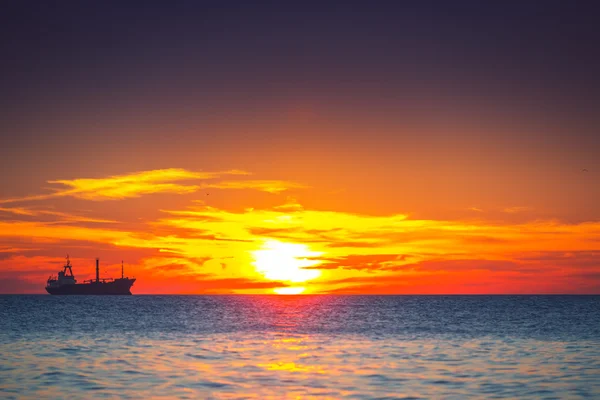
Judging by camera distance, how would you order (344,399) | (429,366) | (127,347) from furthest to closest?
(127,347)
(429,366)
(344,399)

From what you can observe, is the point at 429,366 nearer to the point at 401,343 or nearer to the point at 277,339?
the point at 401,343

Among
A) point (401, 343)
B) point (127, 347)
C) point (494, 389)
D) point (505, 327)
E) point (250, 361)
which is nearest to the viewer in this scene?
point (494, 389)

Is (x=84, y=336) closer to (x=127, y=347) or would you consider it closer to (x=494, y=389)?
(x=127, y=347)

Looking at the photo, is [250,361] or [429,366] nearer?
[429,366]

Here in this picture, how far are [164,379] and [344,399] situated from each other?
33.6 feet

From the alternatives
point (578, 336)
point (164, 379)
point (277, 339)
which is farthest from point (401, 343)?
point (164, 379)

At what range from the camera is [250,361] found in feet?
141

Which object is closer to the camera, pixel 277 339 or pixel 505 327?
pixel 277 339

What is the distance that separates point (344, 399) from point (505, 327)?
5364cm

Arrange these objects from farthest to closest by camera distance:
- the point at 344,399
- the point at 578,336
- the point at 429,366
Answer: the point at 578,336, the point at 429,366, the point at 344,399

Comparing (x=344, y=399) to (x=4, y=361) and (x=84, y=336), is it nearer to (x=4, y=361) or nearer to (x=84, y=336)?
(x=4, y=361)

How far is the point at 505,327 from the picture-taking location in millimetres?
78500

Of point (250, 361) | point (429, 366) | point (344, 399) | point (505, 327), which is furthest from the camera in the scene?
point (505, 327)

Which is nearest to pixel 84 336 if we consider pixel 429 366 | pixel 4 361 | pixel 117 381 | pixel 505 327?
pixel 4 361
